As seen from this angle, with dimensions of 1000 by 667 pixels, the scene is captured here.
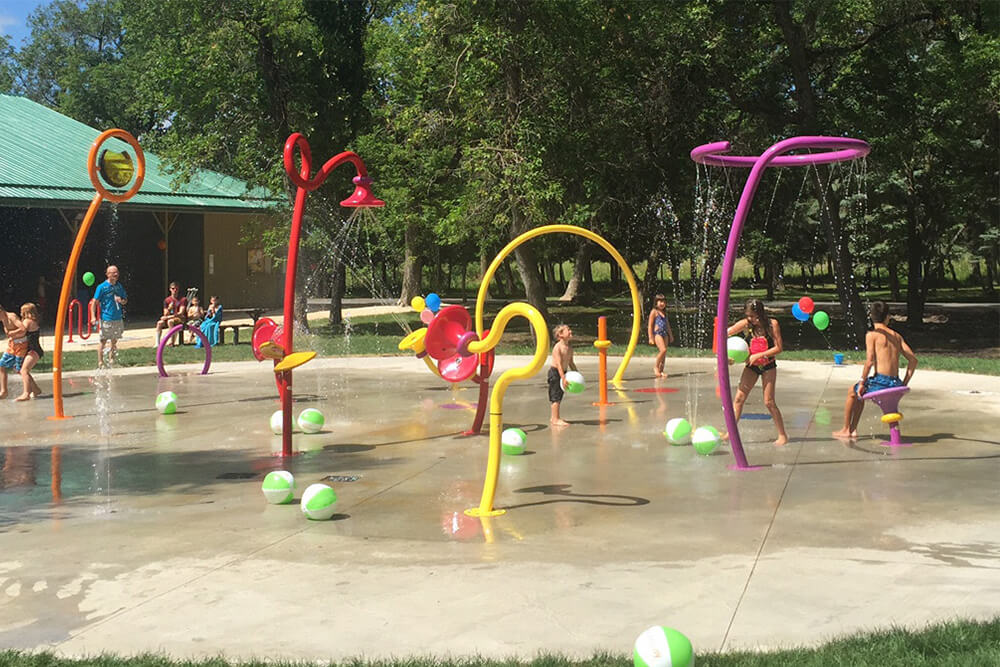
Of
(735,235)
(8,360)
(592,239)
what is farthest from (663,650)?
(8,360)

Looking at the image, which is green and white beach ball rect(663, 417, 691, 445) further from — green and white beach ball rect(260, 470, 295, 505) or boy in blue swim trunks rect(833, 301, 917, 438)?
green and white beach ball rect(260, 470, 295, 505)

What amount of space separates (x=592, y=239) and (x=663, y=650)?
35.2 ft

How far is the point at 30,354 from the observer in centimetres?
1627

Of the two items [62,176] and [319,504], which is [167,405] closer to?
[319,504]

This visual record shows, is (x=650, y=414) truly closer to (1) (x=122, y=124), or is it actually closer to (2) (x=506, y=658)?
(2) (x=506, y=658)

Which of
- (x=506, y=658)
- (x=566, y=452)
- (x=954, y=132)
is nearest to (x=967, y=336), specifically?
→ (x=954, y=132)

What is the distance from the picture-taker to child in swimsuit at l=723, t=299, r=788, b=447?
1156 centimetres

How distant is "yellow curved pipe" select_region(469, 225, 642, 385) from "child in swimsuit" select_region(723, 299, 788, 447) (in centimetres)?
284

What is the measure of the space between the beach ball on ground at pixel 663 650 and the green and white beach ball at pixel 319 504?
12.9 ft

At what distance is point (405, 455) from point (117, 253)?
2977 centimetres

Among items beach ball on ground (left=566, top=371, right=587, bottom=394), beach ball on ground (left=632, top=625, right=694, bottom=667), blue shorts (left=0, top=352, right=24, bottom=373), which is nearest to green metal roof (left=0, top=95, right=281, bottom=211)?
blue shorts (left=0, top=352, right=24, bottom=373)

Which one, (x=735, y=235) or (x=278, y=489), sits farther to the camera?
(x=735, y=235)

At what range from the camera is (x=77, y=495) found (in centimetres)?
948

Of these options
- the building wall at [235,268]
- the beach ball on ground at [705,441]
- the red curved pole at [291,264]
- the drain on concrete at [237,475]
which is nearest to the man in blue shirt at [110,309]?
the red curved pole at [291,264]
